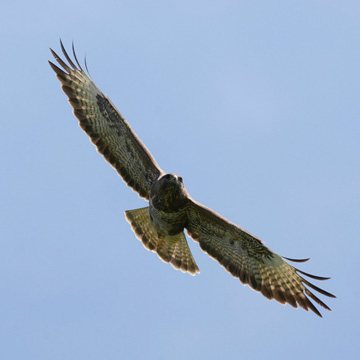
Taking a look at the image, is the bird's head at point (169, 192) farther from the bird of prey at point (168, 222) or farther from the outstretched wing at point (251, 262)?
the outstretched wing at point (251, 262)

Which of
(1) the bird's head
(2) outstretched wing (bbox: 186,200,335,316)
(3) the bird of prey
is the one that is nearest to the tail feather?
(3) the bird of prey

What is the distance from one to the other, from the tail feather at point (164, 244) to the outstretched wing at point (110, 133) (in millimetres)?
452

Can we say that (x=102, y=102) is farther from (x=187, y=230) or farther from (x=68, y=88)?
Answer: (x=187, y=230)

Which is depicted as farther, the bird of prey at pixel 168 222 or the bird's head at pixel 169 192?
the bird of prey at pixel 168 222

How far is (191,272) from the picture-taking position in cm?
1148

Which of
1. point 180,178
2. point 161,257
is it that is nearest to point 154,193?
point 180,178

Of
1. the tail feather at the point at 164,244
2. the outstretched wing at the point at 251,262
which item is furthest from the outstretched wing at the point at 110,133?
the outstretched wing at the point at 251,262

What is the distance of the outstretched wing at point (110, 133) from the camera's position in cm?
1118

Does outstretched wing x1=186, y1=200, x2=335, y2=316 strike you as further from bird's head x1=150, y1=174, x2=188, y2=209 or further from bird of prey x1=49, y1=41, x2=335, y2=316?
bird's head x1=150, y1=174, x2=188, y2=209

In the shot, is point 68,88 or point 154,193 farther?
point 68,88

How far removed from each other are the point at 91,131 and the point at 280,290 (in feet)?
12.7

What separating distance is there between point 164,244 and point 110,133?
6.49 feet

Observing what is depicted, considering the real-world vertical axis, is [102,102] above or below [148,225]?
above

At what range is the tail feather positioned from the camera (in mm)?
11477
